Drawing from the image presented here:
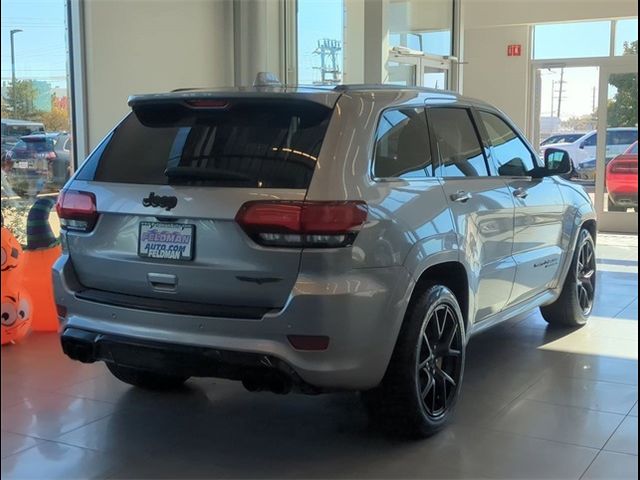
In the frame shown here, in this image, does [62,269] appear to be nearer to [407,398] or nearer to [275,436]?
[275,436]

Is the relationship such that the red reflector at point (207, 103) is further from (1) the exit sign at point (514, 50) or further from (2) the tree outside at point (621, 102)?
(1) the exit sign at point (514, 50)

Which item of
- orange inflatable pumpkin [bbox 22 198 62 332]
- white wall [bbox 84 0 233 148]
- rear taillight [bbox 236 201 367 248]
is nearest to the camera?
rear taillight [bbox 236 201 367 248]

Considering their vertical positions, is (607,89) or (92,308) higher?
(607,89)

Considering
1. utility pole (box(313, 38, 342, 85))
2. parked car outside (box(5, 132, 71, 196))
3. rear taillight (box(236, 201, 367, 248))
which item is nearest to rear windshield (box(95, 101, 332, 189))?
rear taillight (box(236, 201, 367, 248))

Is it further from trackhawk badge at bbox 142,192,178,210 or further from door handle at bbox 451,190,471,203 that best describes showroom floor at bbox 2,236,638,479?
door handle at bbox 451,190,471,203

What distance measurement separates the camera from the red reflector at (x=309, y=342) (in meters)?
3.01

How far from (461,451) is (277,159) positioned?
1.53m

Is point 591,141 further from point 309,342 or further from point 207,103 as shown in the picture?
point 309,342

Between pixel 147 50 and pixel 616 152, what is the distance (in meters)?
7.63

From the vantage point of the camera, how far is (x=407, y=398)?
338 cm

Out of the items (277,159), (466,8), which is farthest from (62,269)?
(466,8)

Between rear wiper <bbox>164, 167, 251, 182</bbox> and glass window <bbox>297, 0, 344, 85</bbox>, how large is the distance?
6.12 m

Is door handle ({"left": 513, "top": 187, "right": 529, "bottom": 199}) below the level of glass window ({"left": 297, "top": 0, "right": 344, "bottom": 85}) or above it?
below

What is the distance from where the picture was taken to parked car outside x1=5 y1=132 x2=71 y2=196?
6.06m
